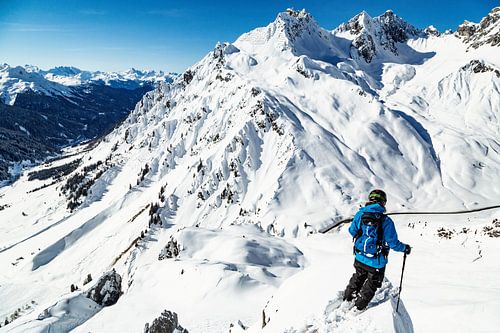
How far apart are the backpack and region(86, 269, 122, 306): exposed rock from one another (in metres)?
38.1

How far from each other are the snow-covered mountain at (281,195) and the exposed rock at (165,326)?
0.61ft

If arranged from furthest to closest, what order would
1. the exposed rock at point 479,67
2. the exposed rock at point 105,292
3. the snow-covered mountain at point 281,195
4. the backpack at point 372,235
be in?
1. the exposed rock at point 479,67
2. the exposed rock at point 105,292
3. the snow-covered mountain at point 281,195
4. the backpack at point 372,235

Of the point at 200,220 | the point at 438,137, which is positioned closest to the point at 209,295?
the point at 200,220

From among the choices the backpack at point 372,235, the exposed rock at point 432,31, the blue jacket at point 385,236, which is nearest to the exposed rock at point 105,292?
the blue jacket at point 385,236

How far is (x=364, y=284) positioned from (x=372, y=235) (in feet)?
5.43

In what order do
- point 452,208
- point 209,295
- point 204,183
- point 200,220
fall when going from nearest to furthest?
point 209,295 → point 452,208 → point 200,220 → point 204,183

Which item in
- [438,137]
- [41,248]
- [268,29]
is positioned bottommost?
[41,248]

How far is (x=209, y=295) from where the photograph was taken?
2942 cm

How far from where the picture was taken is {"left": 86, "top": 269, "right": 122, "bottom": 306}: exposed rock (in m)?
40.4

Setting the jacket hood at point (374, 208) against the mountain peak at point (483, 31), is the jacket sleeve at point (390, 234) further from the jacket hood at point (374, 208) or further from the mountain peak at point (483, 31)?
the mountain peak at point (483, 31)

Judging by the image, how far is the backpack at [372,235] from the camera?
952cm

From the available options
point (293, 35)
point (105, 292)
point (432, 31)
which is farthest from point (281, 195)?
point (432, 31)

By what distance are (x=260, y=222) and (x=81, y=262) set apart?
2074 inches

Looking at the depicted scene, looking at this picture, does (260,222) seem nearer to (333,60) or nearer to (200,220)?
(200,220)
